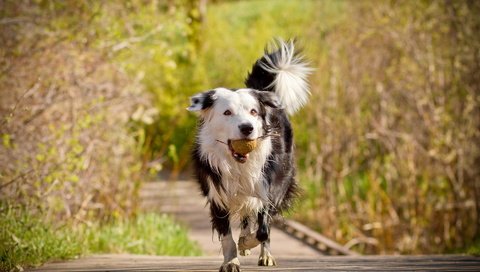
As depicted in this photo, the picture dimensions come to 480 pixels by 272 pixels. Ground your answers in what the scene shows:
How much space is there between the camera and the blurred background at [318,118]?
29.6ft

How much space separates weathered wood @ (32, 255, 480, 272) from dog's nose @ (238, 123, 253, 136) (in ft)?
3.12

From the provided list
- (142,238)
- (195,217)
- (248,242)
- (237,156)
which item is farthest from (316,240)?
(237,156)

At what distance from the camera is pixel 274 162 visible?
664cm

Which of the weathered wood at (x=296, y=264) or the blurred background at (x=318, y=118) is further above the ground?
the blurred background at (x=318, y=118)

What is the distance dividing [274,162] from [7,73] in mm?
3545

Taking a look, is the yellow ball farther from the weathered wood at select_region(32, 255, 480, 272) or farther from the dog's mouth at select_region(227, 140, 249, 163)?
the weathered wood at select_region(32, 255, 480, 272)

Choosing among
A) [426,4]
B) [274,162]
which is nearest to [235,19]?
[426,4]

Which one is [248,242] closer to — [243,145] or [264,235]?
[264,235]

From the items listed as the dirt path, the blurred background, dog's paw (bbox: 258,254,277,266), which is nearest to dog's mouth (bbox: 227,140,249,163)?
dog's paw (bbox: 258,254,277,266)

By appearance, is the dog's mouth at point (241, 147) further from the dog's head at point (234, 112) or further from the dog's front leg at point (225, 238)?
the dog's front leg at point (225, 238)

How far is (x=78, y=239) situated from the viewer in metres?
7.98

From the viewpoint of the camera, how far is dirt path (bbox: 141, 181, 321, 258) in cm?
1071

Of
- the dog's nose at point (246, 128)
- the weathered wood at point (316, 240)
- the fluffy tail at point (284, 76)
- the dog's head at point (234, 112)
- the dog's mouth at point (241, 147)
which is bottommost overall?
the weathered wood at point (316, 240)

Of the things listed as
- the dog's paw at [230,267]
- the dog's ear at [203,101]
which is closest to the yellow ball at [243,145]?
the dog's ear at [203,101]
